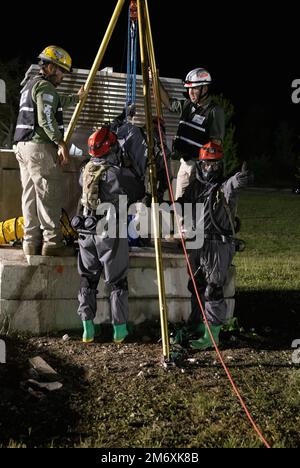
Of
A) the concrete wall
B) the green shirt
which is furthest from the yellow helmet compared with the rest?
the concrete wall

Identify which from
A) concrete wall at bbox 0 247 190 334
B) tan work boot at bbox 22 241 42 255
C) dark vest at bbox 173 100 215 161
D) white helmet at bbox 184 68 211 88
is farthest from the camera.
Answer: dark vest at bbox 173 100 215 161

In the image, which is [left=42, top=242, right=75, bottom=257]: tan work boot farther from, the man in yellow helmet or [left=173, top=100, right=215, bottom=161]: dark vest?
[left=173, top=100, right=215, bottom=161]: dark vest

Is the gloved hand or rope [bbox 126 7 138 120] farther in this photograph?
rope [bbox 126 7 138 120]

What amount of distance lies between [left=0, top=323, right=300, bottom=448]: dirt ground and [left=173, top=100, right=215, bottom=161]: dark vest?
2.28 m

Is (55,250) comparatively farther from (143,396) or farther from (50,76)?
(143,396)

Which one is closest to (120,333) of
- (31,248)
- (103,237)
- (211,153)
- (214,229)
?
(103,237)

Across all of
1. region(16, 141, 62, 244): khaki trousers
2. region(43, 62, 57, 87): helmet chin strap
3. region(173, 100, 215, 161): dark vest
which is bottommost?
region(16, 141, 62, 244): khaki trousers

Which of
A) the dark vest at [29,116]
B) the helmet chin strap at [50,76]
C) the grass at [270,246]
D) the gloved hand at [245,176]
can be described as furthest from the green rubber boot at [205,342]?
the grass at [270,246]

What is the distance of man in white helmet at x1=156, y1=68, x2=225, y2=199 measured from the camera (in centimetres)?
786

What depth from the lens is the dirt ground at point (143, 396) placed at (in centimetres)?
486

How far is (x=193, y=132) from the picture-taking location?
801 cm

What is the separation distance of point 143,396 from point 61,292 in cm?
213
